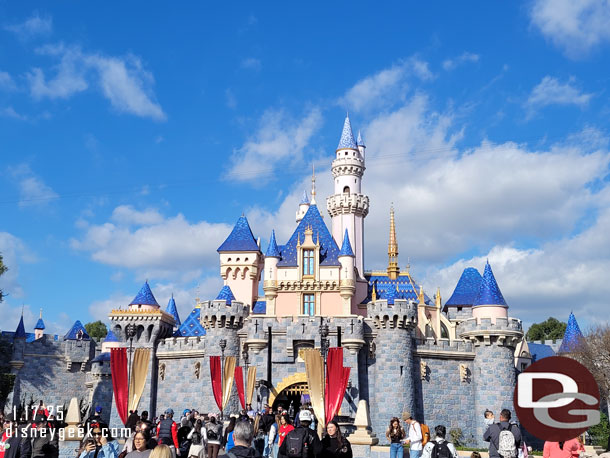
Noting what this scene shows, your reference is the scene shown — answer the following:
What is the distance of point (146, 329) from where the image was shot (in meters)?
33.8

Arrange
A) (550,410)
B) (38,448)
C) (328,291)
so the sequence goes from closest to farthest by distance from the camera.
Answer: (550,410) < (38,448) < (328,291)

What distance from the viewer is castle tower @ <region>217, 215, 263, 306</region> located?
3941 centimetres

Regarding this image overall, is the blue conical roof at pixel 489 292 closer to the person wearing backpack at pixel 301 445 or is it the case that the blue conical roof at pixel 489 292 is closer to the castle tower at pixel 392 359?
the castle tower at pixel 392 359

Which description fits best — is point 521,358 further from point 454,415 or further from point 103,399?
point 103,399

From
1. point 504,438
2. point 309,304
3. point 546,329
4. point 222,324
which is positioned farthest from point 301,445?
point 546,329

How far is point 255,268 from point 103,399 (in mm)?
11599

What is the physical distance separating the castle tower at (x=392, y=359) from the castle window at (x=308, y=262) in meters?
5.90

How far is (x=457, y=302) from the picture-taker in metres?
40.8

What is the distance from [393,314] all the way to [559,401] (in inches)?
933

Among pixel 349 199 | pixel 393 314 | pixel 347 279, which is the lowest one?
pixel 393 314

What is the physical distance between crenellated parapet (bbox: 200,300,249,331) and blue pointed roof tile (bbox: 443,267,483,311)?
53.3ft

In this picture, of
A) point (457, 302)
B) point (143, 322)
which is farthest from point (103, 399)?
point (457, 302)

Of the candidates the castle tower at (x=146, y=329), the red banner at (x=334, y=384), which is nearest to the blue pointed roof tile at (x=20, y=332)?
the castle tower at (x=146, y=329)

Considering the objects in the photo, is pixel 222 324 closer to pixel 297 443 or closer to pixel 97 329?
pixel 297 443
